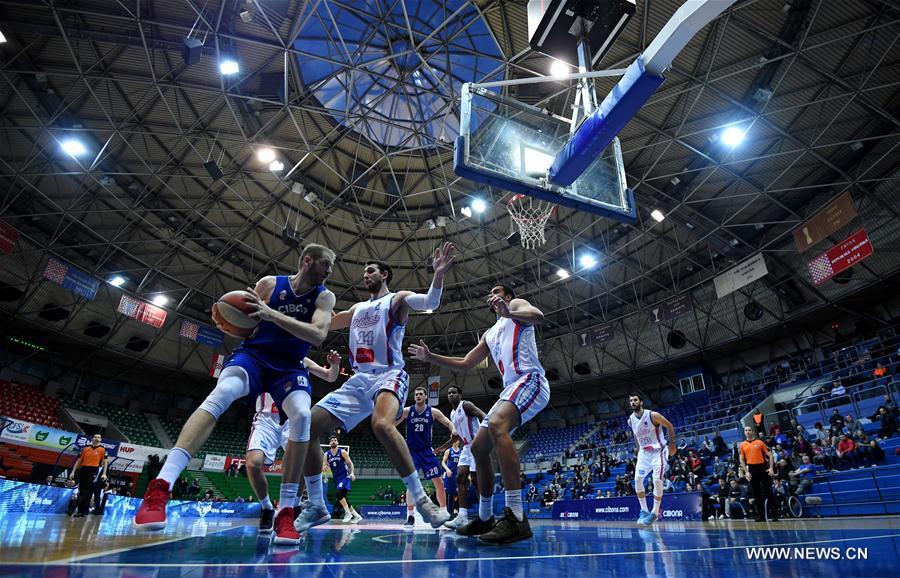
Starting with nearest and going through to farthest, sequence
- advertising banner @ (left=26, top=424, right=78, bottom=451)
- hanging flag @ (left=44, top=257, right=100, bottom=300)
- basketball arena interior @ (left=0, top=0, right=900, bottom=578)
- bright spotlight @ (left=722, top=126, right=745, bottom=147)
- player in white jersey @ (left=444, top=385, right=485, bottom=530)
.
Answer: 1. basketball arena interior @ (left=0, top=0, right=900, bottom=578)
2. player in white jersey @ (left=444, top=385, right=485, bottom=530)
3. bright spotlight @ (left=722, top=126, right=745, bottom=147)
4. hanging flag @ (left=44, top=257, right=100, bottom=300)
5. advertising banner @ (left=26, top=424, right=78, bottom=451)

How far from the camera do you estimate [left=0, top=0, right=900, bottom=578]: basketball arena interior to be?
12.6ft

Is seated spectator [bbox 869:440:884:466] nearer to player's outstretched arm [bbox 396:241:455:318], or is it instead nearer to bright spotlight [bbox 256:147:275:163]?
player's outstretched arm [bbox 396:241:455:318]

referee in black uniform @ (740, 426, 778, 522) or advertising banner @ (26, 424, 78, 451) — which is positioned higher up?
advertising banner @ (26, 424, 78, 451)

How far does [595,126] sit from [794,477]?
11.2 metres

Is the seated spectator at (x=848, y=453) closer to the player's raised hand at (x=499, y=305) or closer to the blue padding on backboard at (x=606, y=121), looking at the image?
the blue padding on backboard at (x=606, y=121)

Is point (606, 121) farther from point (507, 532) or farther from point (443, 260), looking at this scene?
point (507, 532)

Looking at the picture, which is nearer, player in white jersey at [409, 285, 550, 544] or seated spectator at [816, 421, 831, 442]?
player in white jersey at [409, 285, 550, 544]

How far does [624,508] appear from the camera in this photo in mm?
13836

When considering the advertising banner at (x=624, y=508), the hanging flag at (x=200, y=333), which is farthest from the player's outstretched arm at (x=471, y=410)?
the hanging flag at (x=200, y=333)

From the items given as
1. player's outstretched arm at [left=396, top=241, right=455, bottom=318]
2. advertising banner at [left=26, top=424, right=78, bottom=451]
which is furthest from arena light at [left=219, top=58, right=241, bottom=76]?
advertising banner at [left=26, top=424, right=78, bottom=451]

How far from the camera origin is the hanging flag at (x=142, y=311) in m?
20.4

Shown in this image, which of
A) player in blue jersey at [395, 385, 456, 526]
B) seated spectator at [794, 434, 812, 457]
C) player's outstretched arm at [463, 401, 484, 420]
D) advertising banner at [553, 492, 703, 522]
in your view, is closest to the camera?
player's outstretched arm at [463, 401, 484, 420]

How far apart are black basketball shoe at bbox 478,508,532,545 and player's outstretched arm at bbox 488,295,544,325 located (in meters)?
1.67

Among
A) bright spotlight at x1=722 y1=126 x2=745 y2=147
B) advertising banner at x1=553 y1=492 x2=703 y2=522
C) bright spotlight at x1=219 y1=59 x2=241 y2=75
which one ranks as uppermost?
bright spotlight at x1=219 y1=59 x2=241 y2=75
